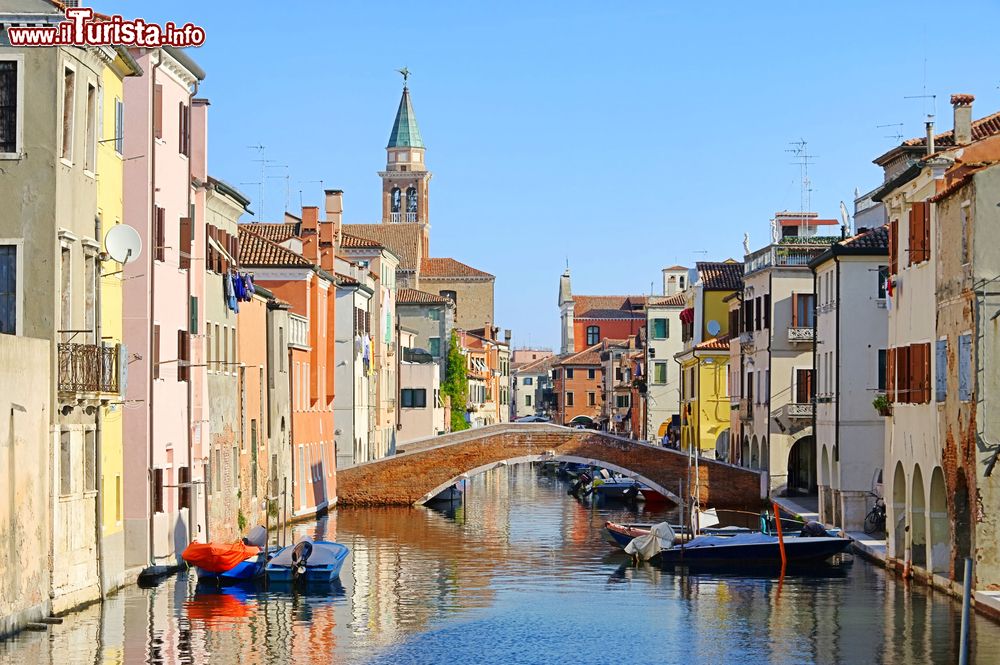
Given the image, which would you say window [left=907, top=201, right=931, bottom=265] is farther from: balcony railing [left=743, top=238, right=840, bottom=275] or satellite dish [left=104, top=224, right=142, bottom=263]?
balcony railing [left=743, top=238, right=840, bottom=275]

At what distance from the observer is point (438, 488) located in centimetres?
5734

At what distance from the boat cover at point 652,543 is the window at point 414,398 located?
39456 millimetres

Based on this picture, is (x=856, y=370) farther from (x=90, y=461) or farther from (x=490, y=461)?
(x=90, y=461)

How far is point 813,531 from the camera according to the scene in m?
39.8

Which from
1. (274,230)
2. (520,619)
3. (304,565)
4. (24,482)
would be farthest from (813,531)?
(274,230)

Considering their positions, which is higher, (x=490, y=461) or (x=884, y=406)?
(x=884, y=406)

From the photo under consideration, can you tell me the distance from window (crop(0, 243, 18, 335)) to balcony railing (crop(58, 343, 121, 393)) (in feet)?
2.66

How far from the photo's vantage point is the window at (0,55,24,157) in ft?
80.5

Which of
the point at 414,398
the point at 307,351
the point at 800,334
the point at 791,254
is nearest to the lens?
the point at 307,351

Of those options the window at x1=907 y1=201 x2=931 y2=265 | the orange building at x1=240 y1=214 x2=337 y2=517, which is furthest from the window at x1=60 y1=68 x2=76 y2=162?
the orange building at x1=240 y1=214 x2=337 y2=517

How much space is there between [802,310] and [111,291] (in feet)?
103

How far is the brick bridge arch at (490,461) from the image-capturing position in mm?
56844

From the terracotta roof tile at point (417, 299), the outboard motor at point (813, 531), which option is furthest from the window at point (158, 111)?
Result: the terracotta roof tile at point (417, 299)

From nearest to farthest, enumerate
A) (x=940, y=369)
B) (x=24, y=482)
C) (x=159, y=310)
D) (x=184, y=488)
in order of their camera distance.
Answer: (x=24, y=482) < (x=940, y=369) < (x=159, y=310) < (x=184, y=488)
